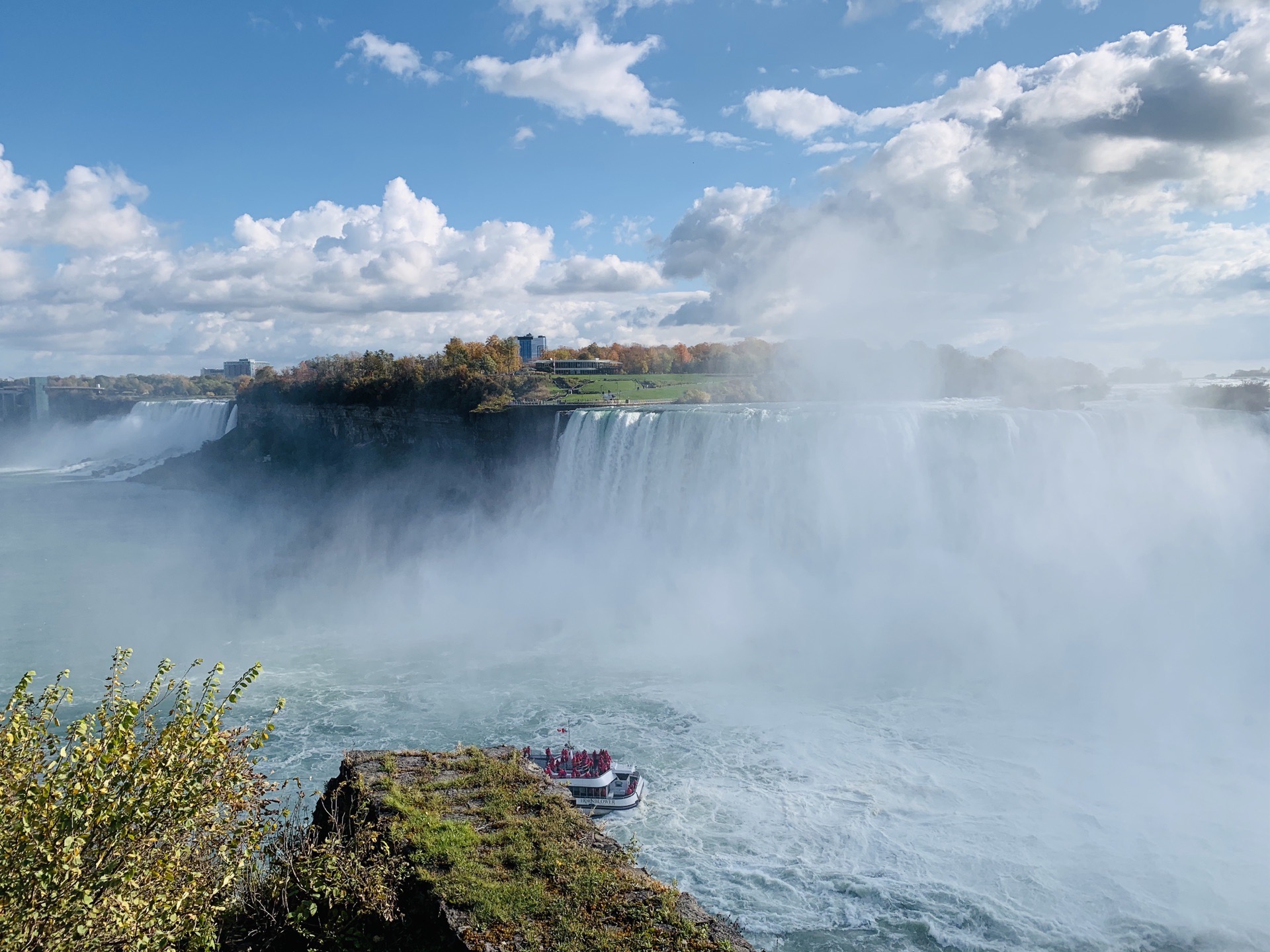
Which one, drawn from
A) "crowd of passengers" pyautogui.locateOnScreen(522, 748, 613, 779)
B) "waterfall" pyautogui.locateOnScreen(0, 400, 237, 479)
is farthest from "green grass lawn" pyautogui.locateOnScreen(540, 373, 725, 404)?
"waterfall" pyautogui.locateOnScreen(0, 400, 237, 479)

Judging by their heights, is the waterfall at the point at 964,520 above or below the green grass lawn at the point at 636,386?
below

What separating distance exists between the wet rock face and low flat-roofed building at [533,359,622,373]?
48.9m

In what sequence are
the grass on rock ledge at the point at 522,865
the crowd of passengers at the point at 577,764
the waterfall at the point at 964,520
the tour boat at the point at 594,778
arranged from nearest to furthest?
the grass on rock ledge at the point at 522,865 → the tour boat at the point at 594,778 → the crowd of passengers at the point at 577,764 → the waterfall at the point at 964,520

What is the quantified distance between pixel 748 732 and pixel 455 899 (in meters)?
9.33

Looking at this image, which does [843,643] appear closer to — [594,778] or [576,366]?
[594,778]

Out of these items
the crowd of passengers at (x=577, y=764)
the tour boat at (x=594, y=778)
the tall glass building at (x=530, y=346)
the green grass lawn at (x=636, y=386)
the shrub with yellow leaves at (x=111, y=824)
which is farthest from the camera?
the tall glass building at (x=530, y=346)

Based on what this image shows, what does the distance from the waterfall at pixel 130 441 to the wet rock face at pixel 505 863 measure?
59.1 m

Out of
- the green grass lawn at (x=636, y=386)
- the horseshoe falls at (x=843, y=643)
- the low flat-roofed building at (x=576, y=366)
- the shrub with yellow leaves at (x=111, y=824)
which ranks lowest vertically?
the horseshoe falls at (x=843, y=643)

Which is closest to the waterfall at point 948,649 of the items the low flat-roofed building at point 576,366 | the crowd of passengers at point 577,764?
the crowd of passengers at point 577,764

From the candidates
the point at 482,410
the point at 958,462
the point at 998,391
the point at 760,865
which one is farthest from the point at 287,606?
the point at 998,391

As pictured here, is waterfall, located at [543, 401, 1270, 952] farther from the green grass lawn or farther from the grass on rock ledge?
the green grass lawn

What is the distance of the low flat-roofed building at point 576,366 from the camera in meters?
59.0

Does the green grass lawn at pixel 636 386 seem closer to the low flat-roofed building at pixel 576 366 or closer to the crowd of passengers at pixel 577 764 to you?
the low flat-roofed building at pixel 576 366

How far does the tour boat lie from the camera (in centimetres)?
1275
